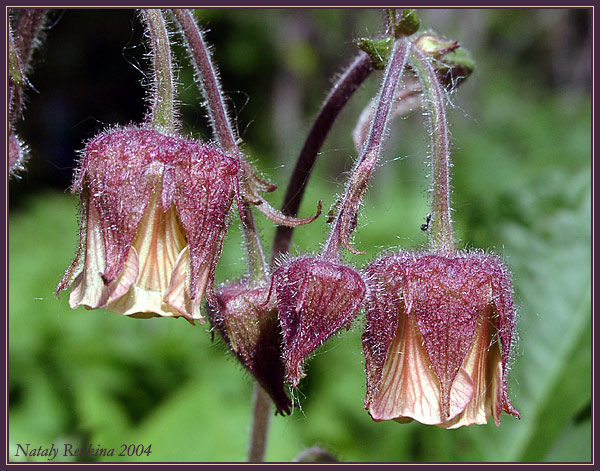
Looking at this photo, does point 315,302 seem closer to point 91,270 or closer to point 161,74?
point 91,270

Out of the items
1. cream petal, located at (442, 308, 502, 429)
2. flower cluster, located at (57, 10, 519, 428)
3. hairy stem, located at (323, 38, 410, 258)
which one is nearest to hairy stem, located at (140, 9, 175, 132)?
flower cluster, located at (57, 10, 519, 428)

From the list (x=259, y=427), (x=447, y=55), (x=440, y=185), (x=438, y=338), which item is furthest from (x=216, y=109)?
(x=259, y=427)

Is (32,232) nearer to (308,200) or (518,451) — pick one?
(308,200)

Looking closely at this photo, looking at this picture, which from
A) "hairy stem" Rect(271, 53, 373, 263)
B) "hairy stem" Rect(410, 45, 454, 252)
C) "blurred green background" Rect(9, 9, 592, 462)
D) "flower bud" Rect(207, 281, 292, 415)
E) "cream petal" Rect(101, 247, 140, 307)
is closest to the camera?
"cream petal" Rect(101, 247, 140, 307)

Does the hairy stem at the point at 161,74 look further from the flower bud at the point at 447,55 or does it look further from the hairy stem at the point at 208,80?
the flower bud at the point at 447,55

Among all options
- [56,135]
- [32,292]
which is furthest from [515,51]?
[32,292]

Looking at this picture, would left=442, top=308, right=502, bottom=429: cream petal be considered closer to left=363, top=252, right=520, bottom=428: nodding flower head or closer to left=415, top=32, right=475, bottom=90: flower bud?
left=363, top=252, right=520, bottom=428: nodding flower head
